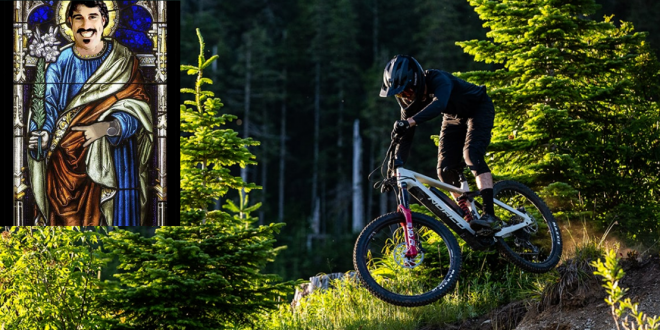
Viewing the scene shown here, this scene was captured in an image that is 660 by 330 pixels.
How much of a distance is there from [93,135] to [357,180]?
39296mm

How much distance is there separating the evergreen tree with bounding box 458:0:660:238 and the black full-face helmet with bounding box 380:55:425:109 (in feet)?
9.04

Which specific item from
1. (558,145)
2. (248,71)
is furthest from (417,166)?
(558,145)

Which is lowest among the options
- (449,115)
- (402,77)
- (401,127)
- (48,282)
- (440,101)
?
(48,282)

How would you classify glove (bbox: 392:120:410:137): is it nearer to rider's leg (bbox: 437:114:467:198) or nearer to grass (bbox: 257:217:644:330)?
rider's leg (bbox: 437:114:467:198)

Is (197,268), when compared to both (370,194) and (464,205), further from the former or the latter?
(370,194)

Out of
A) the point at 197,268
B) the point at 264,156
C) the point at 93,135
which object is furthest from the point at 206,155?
the point at 264,156

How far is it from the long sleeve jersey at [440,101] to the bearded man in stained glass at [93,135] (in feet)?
10.5

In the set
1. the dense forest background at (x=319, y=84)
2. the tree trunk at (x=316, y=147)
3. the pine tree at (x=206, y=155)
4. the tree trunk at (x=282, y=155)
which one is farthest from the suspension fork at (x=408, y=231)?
the tree trunk at (x=316, y=147)

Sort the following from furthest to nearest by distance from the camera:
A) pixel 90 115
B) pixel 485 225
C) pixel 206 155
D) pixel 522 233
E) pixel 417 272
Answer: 1. pixel 206 155
2. pixel 417 272
3. pixel 90 115
4. pixel 522 233
5. pixel 485 225

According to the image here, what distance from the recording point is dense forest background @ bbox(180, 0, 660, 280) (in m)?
44.4

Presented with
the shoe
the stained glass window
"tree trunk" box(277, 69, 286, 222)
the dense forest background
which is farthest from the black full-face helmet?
"tree trunk" box(277, 69, 286, 222)

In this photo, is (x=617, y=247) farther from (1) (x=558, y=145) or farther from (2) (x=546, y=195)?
(1) (x=558, y=145)

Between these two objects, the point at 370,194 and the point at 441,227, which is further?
the point at 370,194

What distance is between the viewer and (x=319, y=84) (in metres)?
51.6
